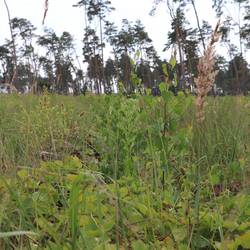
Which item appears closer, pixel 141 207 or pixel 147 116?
pixel 141 207

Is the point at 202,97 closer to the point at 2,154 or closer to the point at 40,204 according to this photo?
the point at 40,204

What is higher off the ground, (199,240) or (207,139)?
(207,139)

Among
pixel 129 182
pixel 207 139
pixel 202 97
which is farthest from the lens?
pixel 207 139

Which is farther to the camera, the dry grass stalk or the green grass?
the dry grass stalk

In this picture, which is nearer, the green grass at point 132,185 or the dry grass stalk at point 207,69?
the green grass at point 132,185

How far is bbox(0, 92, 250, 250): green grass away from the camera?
44.9 inches

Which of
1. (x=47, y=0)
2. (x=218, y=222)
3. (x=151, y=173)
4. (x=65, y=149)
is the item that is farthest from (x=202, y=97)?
(x=65, y=149)

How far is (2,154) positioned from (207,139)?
3.94ft

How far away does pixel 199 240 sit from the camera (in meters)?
1.27

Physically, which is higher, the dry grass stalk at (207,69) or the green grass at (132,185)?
the dry grass stalk at (207,69)

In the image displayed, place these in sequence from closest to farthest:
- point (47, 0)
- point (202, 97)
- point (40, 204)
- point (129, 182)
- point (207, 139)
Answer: point (202, 97) → point (40, 204) → point (129, 182) → point (47, 0) → point (207, 139)

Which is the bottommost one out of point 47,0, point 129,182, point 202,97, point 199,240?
point 199,240

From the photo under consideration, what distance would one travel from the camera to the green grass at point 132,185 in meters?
1.14

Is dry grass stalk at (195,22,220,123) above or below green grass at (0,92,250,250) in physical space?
above
